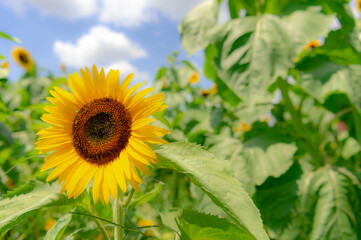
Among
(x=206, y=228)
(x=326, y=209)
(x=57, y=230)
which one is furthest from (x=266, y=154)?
(x=57, y=230)

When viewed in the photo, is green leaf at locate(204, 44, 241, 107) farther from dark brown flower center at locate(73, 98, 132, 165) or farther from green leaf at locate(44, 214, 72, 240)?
green leaf at locate(44, 214, 72, 240)

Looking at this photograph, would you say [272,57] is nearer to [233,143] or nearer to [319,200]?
[233,143]

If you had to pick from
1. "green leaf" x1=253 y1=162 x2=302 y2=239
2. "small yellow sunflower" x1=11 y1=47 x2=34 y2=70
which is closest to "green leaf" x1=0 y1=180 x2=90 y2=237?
"green leaf" x1=253 y1=162 x2=302 y2=239

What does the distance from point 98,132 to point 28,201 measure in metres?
Answer: 0.19

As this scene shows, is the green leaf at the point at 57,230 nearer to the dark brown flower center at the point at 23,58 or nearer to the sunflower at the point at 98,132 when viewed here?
the sunflower at the point at 98,132

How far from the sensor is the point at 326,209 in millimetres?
1161

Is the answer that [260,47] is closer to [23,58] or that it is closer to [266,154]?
[266,154]

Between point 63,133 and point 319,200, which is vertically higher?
point 63,133

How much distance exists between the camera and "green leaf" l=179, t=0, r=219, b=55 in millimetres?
1325

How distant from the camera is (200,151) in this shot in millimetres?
625

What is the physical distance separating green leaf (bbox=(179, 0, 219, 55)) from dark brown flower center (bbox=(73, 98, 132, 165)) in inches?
26.8

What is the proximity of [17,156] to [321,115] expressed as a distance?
1.58 m

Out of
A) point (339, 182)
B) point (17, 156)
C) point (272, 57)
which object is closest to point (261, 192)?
point (339, 182)

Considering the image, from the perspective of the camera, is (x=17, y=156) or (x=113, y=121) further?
(x=17, y=156)
